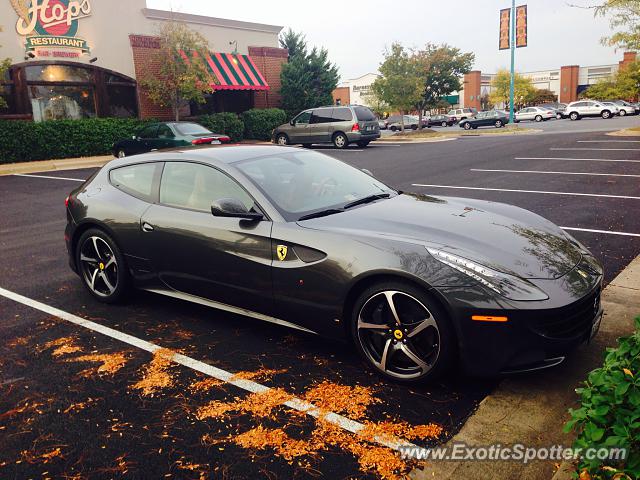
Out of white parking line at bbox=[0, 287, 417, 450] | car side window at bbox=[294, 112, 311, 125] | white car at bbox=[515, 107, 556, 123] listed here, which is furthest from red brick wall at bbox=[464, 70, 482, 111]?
white parking line at bbox=[0, 287, 417, 450]

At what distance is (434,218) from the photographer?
13.0ft

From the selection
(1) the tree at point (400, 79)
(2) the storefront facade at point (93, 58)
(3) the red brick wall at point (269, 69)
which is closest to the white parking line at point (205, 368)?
(2) the storefront facade at point (93, 58)

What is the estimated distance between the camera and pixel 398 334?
3.41 metres

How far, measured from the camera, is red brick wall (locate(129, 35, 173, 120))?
81.4 feet

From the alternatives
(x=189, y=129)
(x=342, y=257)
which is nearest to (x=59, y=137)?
(x=189, y=129)

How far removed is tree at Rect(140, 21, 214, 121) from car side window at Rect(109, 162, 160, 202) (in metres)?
20.0

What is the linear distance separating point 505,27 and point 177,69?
29920mm

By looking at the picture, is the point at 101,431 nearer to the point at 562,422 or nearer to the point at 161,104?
the point at 562,422

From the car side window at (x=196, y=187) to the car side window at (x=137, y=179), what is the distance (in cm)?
15

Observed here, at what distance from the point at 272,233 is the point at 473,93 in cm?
9597

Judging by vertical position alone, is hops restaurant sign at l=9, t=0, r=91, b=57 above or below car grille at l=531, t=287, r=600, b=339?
above

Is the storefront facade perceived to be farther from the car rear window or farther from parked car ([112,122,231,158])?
the car rear window

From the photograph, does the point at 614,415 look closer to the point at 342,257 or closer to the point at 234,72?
the point at 342,257

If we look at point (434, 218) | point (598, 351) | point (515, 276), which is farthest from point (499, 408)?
point (434, 218)
